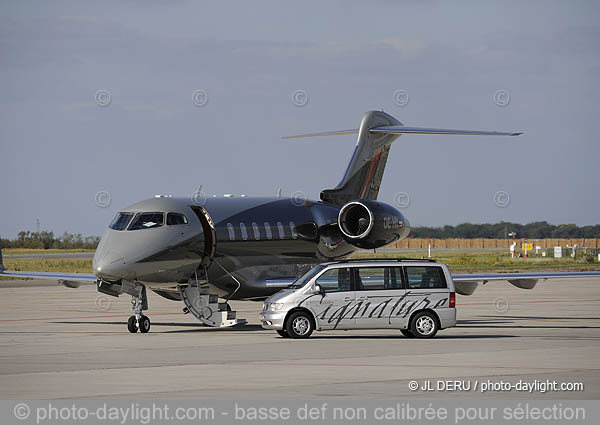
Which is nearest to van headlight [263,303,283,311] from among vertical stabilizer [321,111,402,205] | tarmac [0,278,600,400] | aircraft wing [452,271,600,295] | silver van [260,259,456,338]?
silver van [260,259,456,338]

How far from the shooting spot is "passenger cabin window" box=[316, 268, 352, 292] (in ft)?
85.3

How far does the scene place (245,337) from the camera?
27.1 m

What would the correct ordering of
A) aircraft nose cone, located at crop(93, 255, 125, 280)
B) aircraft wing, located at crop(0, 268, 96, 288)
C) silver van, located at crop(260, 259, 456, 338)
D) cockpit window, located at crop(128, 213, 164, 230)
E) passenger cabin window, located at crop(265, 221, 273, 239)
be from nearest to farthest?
1. silver van, located at crop(260, 259, 456, 338)
2. aircraft nose cone, located at crop(93, 255, 125, 280)
3. cockpit window, located at crop(128, 213, 164, 230)
4. passenger cabin window, located at crop(265, 221, 273, 239)
5. aircraft wing, located at crop(0, 268, 96, 288)

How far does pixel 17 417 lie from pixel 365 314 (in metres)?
13.1

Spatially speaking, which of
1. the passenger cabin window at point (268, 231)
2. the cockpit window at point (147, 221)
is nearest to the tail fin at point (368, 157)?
the passenger cabin window at point (268, 231)

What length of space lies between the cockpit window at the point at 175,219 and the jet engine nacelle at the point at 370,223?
5.50 meters

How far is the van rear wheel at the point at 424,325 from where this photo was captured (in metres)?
25.9

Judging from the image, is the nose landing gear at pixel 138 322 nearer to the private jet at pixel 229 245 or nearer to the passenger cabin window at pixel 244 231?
the private jet at pixel 229 245

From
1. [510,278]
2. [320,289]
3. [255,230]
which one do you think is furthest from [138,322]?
[510,278]

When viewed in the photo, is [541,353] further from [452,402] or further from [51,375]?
[51,375]

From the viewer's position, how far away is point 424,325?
26.0m

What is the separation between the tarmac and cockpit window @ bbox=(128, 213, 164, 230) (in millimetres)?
2860

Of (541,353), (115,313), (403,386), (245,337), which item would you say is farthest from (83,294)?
(403,386)

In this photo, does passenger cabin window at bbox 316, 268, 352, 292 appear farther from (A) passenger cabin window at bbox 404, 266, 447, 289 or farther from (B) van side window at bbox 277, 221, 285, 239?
(B) van side window at bbox 277, 221, 285, 239
